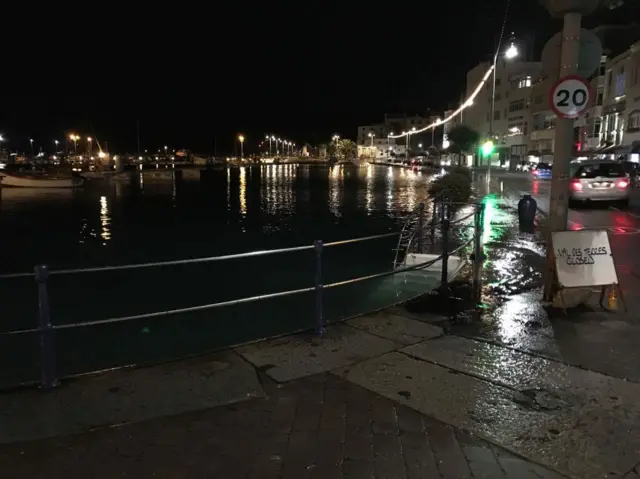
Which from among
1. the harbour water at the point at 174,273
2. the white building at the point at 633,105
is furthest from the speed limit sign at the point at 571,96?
the white building at the point at 633,105

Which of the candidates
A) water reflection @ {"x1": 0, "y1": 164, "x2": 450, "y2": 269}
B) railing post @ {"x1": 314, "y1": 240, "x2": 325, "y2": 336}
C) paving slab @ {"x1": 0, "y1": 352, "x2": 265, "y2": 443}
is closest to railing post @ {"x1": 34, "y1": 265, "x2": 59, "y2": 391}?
paving slab @ {"x1": 0, "y1": 352, "x2": 265, "y2": 443}

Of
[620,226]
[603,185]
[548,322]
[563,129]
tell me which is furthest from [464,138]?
[548,322]

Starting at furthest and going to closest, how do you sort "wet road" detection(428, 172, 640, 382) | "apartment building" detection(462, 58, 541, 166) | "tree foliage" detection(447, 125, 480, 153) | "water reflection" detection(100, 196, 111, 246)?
"tree foliage" detection(447, 125, 480, 153) < "apartment building" detection(462, 58, 541, 166) < "water reflection" detection(100, 196, 111, 246) < "wet road" detection(428, 172, 640, 382)

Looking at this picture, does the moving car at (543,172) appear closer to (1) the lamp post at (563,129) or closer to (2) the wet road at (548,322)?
(2) the wet road at (548,322)

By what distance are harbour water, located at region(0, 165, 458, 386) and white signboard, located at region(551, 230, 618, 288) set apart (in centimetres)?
353

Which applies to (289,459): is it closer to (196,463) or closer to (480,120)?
(196,463)

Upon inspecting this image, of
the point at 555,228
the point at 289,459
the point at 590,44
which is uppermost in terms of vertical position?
the point at 590,44

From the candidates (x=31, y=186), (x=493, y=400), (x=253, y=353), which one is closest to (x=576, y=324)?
(x=493, y=400)

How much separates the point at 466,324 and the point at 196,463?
3978 mm

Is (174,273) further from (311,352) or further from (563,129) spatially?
(563,129)

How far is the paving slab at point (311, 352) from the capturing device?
5.30m

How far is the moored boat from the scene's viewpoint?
145ft

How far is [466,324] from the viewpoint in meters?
6.76

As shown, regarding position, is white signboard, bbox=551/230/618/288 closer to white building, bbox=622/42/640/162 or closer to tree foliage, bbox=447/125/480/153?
white building, bbox=622/42/640/162
